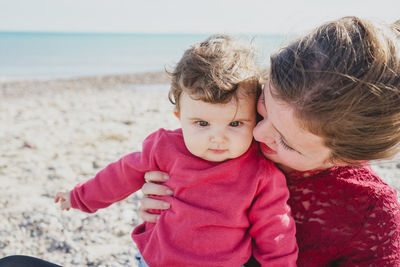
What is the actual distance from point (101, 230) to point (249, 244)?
6.69 ft

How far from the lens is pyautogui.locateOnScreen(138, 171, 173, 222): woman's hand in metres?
1.89

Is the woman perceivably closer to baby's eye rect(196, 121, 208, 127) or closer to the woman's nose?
the woman's nose

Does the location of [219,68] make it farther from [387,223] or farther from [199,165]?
[387,223]

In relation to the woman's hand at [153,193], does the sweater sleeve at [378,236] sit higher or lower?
higher

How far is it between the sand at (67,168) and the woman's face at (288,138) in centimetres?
40

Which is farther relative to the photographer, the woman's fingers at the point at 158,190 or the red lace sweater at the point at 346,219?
the woman's fingers at the point at 158,190

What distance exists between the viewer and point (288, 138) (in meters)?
1.52

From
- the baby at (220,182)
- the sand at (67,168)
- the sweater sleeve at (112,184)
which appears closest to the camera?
the baby at (220,182)

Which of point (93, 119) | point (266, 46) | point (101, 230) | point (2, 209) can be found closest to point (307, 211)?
point (266, 46)

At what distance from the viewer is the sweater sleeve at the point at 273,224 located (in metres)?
1.64

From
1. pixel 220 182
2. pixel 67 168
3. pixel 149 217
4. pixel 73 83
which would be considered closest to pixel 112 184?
pixel 149 217

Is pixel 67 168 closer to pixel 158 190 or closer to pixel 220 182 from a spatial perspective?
pixel 158 190

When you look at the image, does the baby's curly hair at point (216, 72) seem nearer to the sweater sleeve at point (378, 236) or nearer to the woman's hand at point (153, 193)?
Answer: the woman's hand at point (153, 193)

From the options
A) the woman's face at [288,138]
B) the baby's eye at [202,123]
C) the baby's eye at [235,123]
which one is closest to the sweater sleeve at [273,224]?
the woman's face at [288,138]
